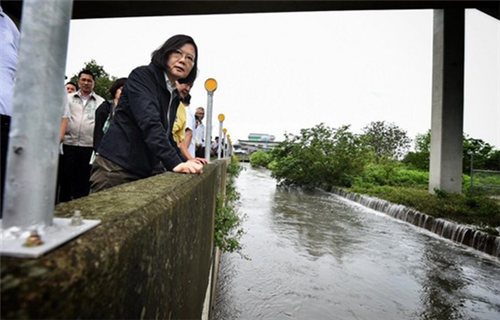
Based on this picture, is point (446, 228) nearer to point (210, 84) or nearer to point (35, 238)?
point (210, 84)

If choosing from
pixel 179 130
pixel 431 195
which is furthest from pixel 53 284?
pixel 431 195

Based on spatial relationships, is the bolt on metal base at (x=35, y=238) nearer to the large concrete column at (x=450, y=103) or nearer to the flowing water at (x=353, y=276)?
the flowing water at (x=353, y=276)

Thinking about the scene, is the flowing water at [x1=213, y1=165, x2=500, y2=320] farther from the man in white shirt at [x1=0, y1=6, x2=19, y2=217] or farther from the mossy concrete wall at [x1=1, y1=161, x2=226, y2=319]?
the mossy concrete wall at [x1=1, y1=161, x2=226, y2=319]

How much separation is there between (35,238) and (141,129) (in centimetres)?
133

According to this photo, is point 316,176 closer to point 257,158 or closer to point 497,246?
point 497,246

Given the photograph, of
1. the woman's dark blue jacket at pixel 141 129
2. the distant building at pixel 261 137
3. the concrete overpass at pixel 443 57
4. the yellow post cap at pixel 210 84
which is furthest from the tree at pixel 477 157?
the distant building at pixel 261 137

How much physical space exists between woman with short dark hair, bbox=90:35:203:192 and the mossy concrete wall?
2.15 feet

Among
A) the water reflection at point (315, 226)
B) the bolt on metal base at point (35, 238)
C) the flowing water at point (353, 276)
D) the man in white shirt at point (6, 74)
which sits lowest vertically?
the flowing water at point (353, 276)

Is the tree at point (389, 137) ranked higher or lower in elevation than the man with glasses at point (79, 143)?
higher

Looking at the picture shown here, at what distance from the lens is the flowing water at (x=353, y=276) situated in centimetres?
393

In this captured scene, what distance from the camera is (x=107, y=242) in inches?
24.8

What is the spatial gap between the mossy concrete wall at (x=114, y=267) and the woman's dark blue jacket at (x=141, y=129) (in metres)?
0.64

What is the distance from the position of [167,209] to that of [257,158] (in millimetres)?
42836

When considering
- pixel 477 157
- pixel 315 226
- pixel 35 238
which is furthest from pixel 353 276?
pixel 477 157
